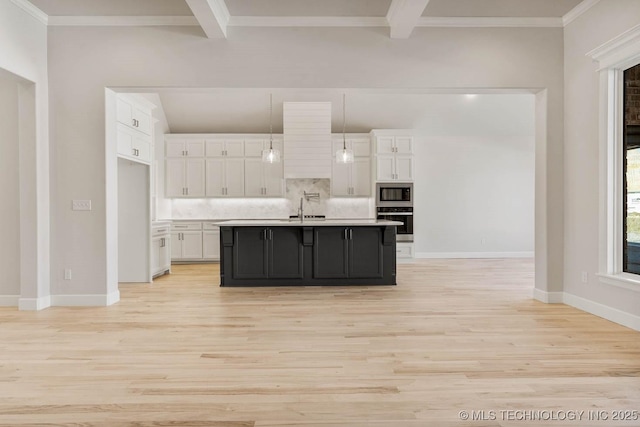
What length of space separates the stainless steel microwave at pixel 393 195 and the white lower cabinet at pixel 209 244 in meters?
3.36

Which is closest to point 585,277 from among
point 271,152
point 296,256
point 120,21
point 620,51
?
point 620,51

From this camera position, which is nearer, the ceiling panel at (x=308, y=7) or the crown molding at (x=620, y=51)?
the crown molding at (x=620, y=51)

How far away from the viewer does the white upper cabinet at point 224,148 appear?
30.2ft

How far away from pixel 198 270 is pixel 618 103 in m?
6.56

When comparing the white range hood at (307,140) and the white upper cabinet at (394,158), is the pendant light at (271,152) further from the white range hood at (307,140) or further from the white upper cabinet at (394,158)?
the white upper cabinet at (394,158)

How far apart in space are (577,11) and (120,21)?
4991 millimetres

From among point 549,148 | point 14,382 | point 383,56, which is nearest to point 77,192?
point 14,382

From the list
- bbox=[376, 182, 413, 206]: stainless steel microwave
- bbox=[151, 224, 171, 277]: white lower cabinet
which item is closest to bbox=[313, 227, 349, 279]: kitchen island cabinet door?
bbox=[151, 224, 171, 277]: white lower cabinet

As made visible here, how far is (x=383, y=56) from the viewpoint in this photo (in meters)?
5.08

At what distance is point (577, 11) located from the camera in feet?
15.4

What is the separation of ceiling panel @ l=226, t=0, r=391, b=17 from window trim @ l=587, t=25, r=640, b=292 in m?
2.25

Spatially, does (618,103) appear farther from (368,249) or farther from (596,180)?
(368,249)

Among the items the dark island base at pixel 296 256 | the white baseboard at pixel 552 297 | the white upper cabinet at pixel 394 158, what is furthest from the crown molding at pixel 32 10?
the white baseboard at pixel 552 297

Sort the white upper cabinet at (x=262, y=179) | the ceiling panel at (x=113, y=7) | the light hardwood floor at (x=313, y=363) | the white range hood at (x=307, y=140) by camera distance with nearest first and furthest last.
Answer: the light hardwood floor at (x=313, y=363) < the ceiling panel at (x=113, y=7) < the white range hood at (x=307, y=140) < the white upper cabinet at (x=262, y=179)
